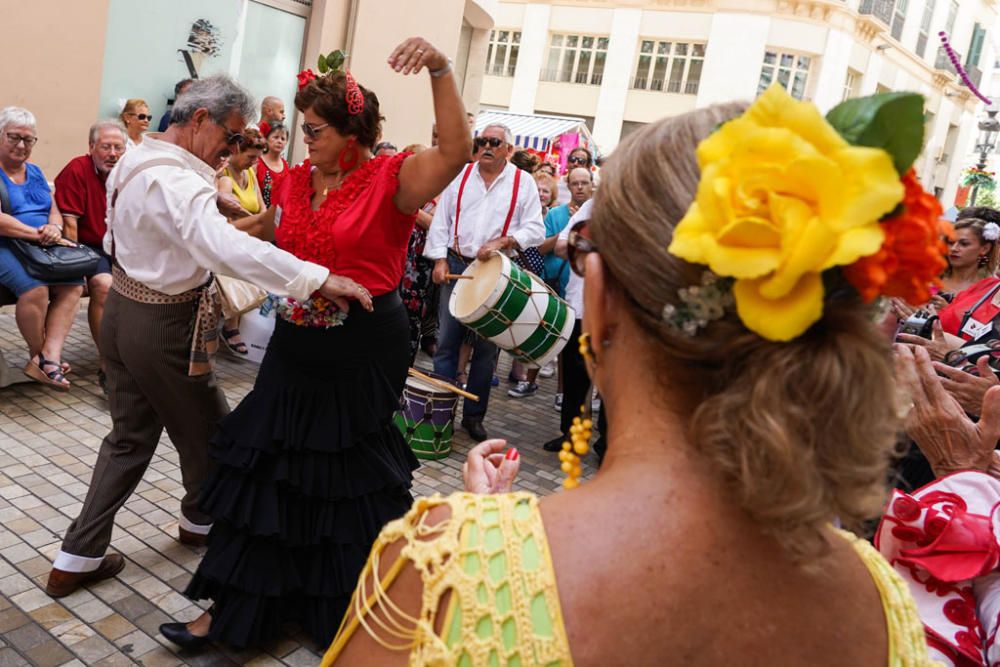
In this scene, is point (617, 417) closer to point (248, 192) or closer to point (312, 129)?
point (312, 129)

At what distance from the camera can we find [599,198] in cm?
106

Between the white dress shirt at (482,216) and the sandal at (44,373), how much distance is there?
8.48ft

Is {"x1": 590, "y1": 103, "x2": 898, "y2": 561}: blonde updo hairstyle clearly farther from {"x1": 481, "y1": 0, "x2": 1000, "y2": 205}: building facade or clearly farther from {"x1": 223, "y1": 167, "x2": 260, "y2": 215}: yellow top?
{"x1": 481, "y1": 0, "x2": 1000, "y2": 205}: building facade

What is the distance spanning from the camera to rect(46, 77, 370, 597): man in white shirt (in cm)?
278

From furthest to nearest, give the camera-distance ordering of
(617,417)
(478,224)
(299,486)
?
(478,224)
(299,486)
(617,417)

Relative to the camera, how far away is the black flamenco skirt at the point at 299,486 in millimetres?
2873

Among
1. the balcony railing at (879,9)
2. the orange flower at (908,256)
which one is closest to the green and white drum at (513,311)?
the orange flower at (908,256)

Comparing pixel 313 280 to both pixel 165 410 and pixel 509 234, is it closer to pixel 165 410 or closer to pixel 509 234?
pixel 165 410

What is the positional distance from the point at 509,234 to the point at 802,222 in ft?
17.0

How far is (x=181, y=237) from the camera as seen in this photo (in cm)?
276

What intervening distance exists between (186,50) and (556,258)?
4410 millimetres

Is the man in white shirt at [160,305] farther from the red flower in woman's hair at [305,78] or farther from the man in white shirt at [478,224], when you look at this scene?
the man in white shirt at [478,224]

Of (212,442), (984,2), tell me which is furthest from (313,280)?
(984,2)

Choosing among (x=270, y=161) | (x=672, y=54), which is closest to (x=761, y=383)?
(x=270, y=161)
